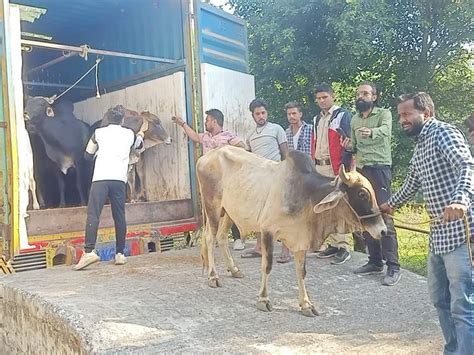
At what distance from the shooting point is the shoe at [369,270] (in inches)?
216

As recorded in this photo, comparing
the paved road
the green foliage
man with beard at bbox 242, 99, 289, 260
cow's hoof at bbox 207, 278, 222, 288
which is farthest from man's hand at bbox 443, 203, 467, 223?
the green foliage

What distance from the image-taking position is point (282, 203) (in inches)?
170

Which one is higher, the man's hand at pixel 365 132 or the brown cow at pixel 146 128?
the brown cow at pixel 146 128

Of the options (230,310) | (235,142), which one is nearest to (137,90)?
(235,142)

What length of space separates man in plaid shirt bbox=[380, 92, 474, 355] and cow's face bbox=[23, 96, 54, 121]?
518cm

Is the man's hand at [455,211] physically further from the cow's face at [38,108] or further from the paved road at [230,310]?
the cow's face at [38,108]

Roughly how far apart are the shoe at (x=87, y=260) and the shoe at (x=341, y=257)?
242cm

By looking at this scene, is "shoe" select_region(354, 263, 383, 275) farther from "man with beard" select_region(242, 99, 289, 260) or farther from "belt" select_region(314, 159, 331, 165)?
"belt" select_region(314, 159, 331, 165)

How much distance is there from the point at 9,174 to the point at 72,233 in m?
0.89

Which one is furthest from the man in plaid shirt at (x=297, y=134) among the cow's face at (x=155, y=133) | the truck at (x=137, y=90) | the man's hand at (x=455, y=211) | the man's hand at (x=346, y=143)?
the man's hand at (x=455, y=211)

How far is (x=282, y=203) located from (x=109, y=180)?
2043 millimetres

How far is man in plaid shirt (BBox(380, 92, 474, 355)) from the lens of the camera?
3.13 m

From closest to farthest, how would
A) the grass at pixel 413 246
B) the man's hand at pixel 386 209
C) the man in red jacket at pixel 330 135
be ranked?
the man's hand at pixel 386 209
the man in red jacket at pixel 330 135
the grass at pixel 413 246

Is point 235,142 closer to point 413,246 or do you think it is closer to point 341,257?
point 341,257
